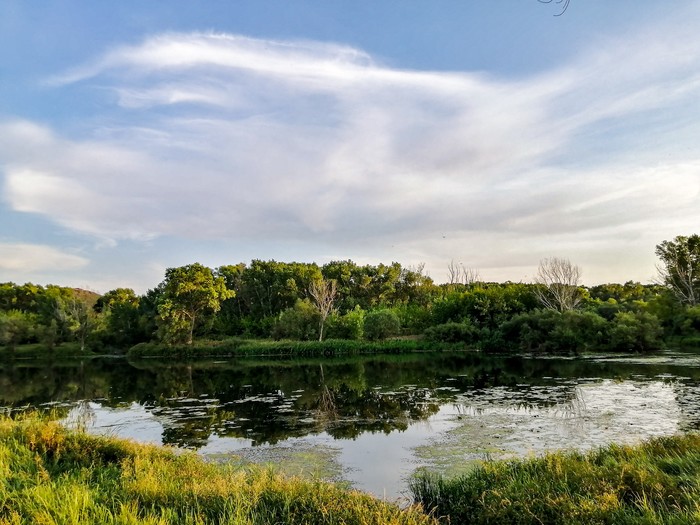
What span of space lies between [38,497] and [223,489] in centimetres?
224

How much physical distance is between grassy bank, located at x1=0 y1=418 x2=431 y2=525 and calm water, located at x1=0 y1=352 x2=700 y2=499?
8.89ft

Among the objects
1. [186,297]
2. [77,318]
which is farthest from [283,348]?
[77,318]

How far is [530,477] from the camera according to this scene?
7184 millimetres

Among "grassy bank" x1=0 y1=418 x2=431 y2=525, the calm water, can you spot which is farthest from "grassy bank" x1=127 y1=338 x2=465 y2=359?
"grassy bank" x1=0 y1=418 x2=431 y2=525

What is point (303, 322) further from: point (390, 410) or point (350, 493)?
point (350, 493)

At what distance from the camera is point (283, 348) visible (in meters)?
47.5

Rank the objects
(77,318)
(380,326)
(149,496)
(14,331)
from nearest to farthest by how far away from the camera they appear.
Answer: (149,496)
(380,326)
(77,318)
(14,331)

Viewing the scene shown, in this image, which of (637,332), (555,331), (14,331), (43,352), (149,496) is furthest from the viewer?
(14,331)

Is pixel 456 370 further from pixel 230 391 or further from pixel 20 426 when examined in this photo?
pixel 20 426

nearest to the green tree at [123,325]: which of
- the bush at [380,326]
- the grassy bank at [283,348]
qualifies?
the grassy bank at [283,348]

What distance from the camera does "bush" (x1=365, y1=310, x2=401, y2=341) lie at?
48.8 metres

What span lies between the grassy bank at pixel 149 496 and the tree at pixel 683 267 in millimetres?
45947

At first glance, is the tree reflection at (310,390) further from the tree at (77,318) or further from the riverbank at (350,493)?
the tree at (77,318)

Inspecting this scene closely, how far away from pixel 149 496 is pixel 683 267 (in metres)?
50.0
